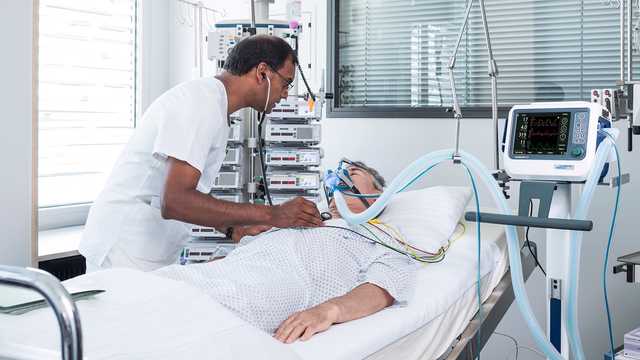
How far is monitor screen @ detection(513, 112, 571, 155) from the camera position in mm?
1743

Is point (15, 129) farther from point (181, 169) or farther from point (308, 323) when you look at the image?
point (308, 323)

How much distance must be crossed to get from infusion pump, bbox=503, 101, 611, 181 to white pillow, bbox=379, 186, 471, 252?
0.48 metres

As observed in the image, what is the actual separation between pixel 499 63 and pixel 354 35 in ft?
2.46

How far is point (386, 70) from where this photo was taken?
337cm

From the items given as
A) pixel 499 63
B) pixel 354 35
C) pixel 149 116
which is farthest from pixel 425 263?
pixel 354 35

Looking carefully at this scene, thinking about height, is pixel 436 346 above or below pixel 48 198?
below

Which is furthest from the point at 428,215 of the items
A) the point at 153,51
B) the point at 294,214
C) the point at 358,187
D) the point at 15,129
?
the point at 153,51

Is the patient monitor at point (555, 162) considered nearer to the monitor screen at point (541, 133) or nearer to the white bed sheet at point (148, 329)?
the monitor screen at point (541, 133)

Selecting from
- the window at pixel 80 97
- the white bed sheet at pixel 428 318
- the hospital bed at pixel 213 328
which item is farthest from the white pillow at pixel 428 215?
the window at pixel 80 97

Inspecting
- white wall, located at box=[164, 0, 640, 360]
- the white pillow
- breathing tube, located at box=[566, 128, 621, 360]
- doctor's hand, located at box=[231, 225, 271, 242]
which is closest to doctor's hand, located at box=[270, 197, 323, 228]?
doctor's hand, located at box=[231, 225, 271, 242]

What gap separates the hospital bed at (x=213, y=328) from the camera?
1139mm

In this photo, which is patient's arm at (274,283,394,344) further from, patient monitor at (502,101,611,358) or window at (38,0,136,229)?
window at (38,0,136,229)

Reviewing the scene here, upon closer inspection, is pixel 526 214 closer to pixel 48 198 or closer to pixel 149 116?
pixel 149 116

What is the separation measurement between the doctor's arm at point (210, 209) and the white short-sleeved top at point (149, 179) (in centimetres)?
7
